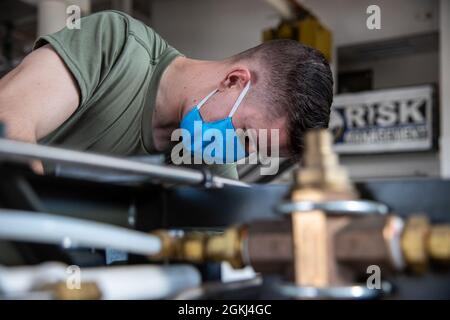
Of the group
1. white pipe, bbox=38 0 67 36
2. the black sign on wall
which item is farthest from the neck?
the black sign on wall

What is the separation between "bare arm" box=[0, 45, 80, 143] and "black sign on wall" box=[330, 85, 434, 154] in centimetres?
→ 219

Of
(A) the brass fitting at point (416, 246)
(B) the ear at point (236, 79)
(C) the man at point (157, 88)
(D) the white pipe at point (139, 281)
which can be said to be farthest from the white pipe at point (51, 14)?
(A) the brass fitting at point (416, 246)

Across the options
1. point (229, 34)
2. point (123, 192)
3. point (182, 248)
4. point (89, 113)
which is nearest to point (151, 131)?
point (89, 113)

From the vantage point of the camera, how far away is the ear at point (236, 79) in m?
0.85

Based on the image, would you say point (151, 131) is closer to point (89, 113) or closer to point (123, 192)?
point (89, 113)

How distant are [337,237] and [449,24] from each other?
2.60 meters

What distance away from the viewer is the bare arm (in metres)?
0.59

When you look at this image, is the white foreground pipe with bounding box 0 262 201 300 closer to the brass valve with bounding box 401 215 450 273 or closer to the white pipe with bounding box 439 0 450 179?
the brass valve with bounding box 401 215 450 273

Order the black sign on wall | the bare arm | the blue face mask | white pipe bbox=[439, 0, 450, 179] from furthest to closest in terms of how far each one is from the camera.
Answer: the black sign on wall, white pipe bbox=[439, 0, 450, 179], the blue face mask, the bare arm

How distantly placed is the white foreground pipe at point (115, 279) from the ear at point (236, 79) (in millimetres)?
512

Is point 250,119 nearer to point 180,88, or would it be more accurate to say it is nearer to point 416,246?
point 180,88

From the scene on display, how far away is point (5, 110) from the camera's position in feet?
1.94

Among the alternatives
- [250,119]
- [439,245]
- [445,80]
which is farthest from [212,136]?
[445,80]

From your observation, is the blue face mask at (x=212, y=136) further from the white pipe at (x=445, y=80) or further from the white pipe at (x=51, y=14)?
the white pipe at (x=445, y=80)
